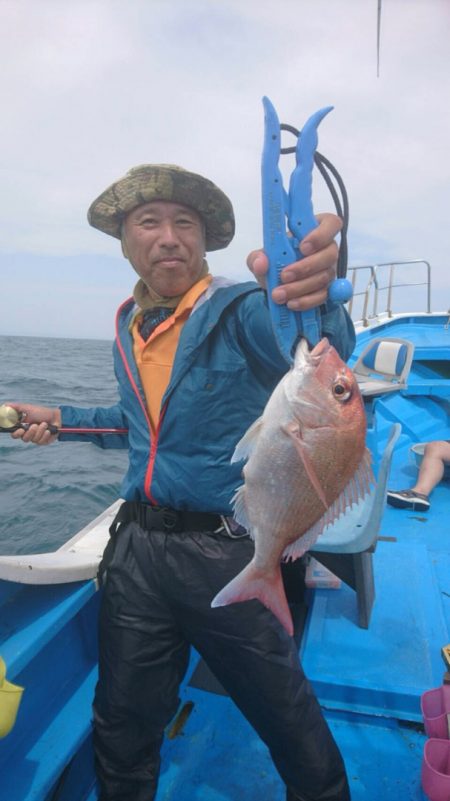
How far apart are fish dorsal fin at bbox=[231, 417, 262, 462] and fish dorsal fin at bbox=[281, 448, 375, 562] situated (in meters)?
0.30

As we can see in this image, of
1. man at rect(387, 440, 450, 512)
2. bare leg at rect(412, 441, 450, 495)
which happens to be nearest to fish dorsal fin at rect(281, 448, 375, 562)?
man at rect(387, 440, 450, 512)

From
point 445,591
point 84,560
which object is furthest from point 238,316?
point 445,591

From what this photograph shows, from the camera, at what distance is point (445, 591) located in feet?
11.3

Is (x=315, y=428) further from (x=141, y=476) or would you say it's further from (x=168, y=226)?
(x=168, y=226)

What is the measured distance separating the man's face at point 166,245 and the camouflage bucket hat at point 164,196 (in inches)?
1.4

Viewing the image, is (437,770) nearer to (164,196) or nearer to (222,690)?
(222,690)

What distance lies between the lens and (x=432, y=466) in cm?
525

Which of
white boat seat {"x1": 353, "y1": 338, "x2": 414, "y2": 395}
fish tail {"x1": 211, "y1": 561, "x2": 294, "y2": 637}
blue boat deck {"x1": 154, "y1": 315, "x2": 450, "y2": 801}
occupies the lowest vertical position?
blue boat deck {"x1": 154, "y1": 315, "x2": 450, "y2": 801}

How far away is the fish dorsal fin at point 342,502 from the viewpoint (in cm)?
151

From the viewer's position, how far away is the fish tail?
5.22 feet

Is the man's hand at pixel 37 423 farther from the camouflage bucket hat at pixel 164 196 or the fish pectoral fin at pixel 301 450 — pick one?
the fish pectoral fin at pixel 301 450

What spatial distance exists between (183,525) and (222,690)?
1.43 m

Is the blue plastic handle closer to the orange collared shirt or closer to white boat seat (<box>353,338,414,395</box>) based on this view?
the orange collared shirt

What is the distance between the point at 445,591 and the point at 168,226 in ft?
9.85
